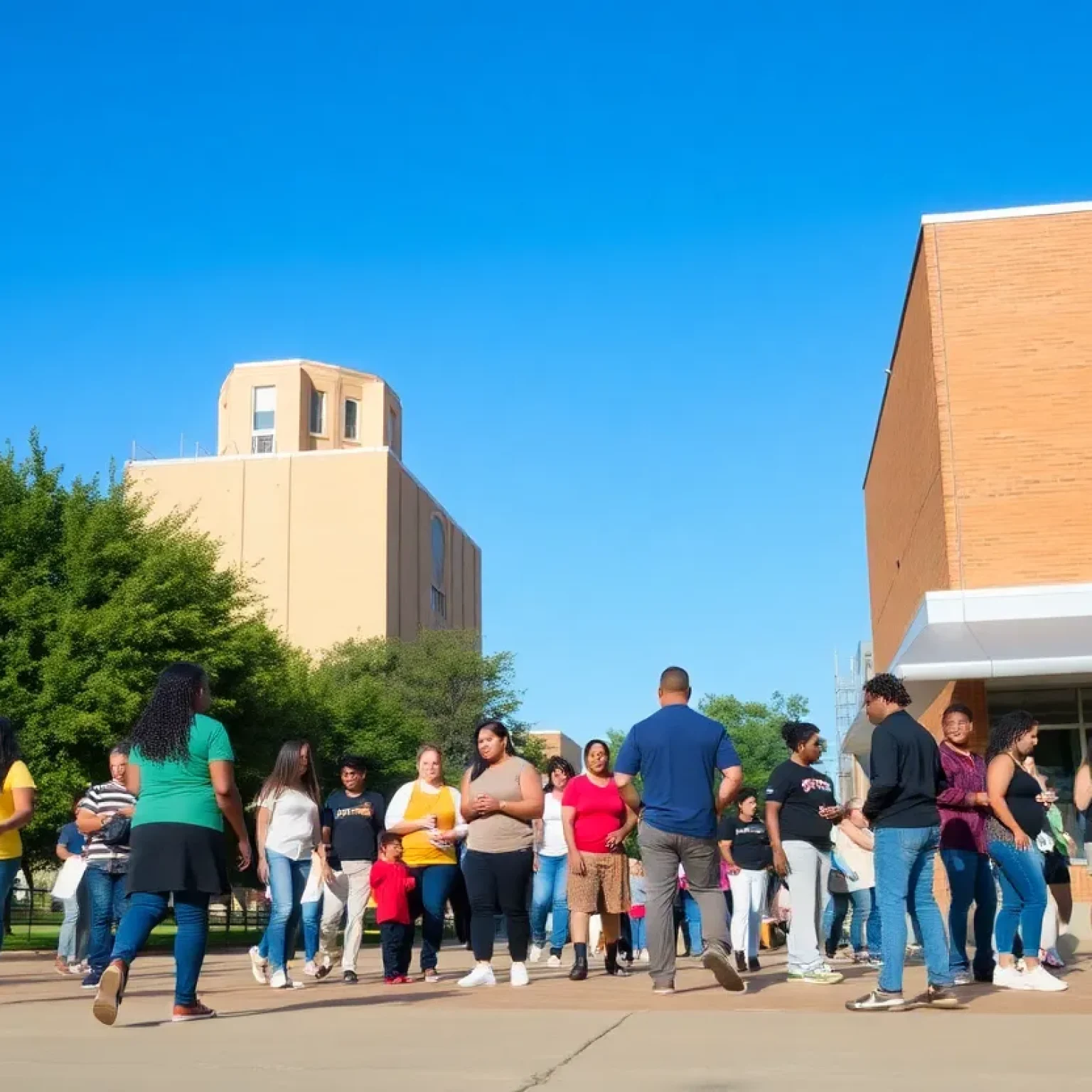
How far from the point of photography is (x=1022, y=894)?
9.77 m

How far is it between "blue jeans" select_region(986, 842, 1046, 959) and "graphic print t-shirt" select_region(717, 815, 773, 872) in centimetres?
298

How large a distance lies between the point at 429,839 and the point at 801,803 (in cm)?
273

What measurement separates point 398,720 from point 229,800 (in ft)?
155

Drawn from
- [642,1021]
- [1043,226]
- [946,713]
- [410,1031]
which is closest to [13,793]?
[410,1031]

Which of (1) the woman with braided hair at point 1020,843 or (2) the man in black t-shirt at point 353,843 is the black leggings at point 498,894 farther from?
(1) the woman with braided hair at point 1020,843

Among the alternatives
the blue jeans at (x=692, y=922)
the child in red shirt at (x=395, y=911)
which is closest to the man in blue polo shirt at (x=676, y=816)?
the child in red shirt at (x=395, y=911)

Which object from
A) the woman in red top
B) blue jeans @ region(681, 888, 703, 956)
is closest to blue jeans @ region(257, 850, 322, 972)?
the woman in red top

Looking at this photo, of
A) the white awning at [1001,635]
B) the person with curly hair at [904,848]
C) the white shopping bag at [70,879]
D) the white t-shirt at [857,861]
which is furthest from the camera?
the white awning at [1001,635]

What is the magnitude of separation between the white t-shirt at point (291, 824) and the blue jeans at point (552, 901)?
3434 millimetres

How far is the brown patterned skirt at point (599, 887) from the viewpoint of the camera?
11.0 meters

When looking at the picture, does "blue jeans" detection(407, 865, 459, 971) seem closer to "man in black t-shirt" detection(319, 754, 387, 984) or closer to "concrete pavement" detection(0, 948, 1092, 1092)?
"man in black t-shirt" detection(319, 754, 387, 984)

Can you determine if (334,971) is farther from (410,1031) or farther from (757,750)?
(757,750)

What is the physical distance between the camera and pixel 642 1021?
25.1 feet

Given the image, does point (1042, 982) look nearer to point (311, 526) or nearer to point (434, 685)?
point (434, 685)
